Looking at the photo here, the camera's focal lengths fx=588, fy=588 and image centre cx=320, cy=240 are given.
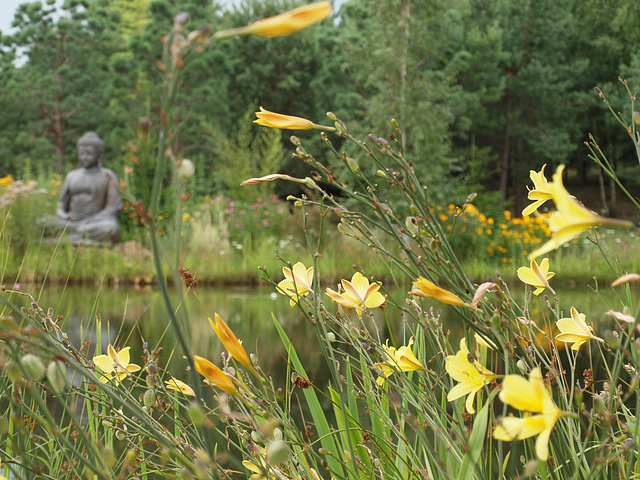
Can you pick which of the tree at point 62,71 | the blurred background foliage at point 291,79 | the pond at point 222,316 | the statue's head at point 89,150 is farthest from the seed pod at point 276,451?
the tree at point 62,71

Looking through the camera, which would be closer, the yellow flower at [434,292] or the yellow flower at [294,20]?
the yellow flower at [294,20]

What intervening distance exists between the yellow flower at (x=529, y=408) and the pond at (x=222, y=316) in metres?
1.44

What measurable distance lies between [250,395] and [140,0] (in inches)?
962

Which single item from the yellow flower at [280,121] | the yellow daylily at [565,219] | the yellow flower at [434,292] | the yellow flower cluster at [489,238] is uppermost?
the yellow flower at [280,121]

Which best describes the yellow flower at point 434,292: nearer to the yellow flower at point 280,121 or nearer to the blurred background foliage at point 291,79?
the yellow flower at point 280,121

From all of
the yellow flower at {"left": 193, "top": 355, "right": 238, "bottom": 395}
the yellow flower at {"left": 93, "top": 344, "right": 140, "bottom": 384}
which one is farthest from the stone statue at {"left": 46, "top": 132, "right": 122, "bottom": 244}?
the yellow flower at {"left": 193, "top": 355, "right": 238, "bottom": 395}

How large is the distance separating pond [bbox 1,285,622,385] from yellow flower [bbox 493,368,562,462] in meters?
1.44

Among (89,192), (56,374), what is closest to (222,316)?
(56,374)

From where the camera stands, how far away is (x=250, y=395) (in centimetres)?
77

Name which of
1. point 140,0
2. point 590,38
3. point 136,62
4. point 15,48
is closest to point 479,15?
point 590,38

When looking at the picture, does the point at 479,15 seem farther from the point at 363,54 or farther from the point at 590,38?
the point at 363,54

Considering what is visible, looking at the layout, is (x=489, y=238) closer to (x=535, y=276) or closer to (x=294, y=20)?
(x=535, y=276)

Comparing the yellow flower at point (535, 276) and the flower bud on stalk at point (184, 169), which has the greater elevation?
the flower bud on stalk at point (184, 169)

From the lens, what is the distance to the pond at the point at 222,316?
290cm
